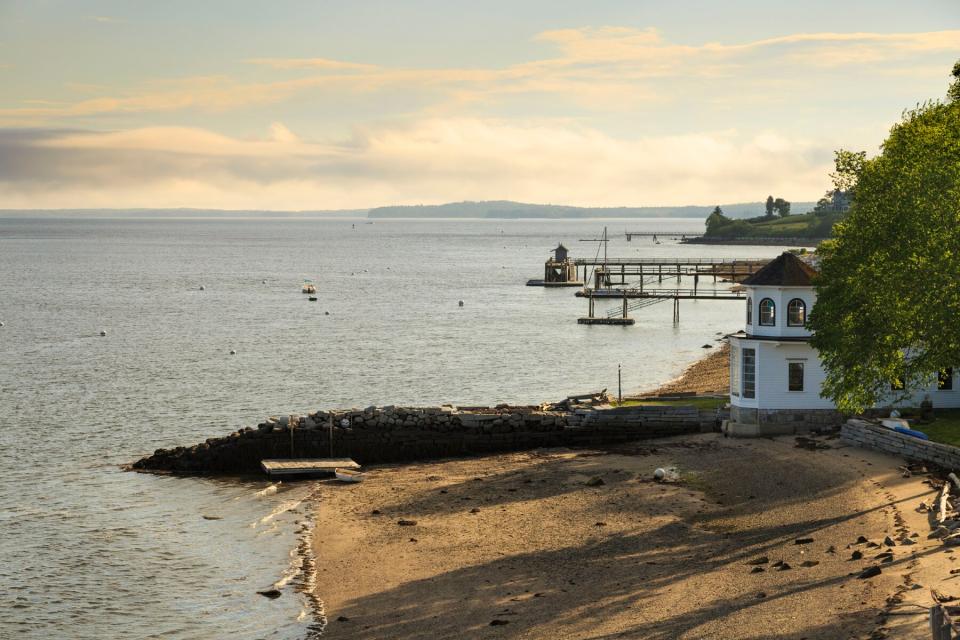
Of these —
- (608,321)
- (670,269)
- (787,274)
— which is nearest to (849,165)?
(787,274)

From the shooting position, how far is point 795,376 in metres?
42.9

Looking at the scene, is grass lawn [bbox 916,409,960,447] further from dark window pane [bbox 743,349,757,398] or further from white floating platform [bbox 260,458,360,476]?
white floating platform [bbox 260,458,360,476]

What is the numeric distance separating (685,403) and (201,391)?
30646 mm

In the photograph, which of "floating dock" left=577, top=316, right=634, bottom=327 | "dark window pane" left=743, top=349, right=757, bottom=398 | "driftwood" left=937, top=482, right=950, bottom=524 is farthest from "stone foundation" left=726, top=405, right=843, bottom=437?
"floating dock" left=577, top=316, right=634, bottom=327

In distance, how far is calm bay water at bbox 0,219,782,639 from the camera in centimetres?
3002

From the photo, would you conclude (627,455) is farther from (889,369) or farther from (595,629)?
(595,629)

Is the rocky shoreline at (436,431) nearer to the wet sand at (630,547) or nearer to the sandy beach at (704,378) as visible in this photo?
the wet sand at (630,547)

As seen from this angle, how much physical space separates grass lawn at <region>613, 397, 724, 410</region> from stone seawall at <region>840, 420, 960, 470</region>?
7.33 meters

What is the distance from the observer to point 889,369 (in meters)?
36.6

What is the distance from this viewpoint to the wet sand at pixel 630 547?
969 inches

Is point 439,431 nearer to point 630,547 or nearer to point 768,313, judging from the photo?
point 768,313

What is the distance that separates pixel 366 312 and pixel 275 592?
302ft

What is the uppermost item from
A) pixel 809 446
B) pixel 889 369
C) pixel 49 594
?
pixel 889 369

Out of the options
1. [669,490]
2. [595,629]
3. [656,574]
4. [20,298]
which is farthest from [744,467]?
[20,298]
